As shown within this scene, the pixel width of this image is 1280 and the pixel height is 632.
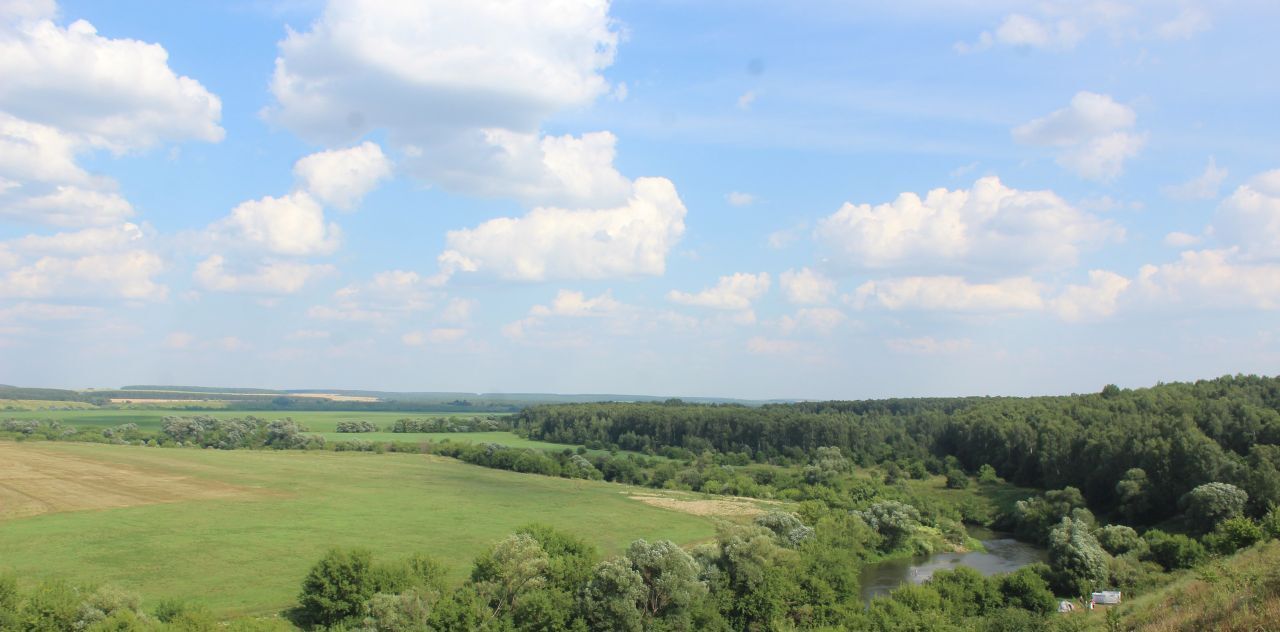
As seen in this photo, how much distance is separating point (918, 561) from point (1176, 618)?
5378 cm

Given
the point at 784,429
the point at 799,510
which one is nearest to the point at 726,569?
the point at 799,510

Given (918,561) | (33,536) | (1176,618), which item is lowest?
(918,561)

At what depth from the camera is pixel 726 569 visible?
153ft

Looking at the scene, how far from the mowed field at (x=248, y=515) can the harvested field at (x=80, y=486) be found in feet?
0.57

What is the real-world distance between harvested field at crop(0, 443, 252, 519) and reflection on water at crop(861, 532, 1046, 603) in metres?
68.6

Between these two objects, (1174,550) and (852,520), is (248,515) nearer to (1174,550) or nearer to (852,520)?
(852,520)

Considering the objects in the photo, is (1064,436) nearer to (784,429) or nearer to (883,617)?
(784,429)

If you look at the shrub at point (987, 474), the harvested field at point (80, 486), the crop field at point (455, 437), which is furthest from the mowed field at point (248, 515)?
the shrub at point (987, 474)

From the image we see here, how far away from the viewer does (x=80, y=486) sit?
259 feet

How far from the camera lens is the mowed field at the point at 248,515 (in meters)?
51.8

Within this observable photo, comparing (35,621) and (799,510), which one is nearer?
(35,621)

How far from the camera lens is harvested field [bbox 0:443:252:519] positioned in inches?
2746

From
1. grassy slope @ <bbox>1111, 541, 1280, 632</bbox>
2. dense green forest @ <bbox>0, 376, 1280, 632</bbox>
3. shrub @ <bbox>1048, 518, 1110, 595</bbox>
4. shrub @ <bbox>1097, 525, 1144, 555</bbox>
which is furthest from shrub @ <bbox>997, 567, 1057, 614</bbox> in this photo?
shrub @ <bbox>1097, 525, 1144, 555</bbox>

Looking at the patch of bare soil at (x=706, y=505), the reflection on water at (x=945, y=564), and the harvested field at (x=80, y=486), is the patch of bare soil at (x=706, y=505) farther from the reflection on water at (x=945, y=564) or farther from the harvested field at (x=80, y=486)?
the harvested field at (x=80, y=486)
